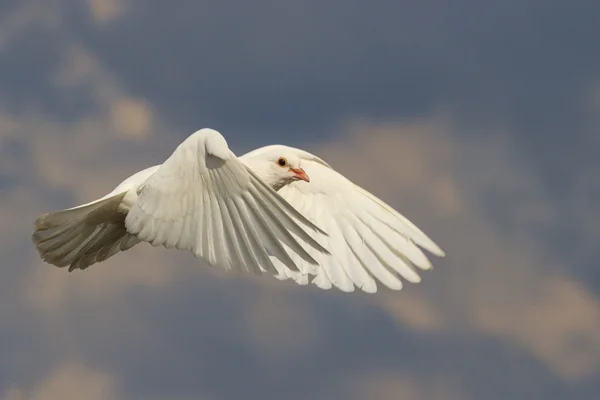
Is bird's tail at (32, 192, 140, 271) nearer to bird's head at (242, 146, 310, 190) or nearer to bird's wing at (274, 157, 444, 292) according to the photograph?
bird's head at (242, 146, 310, 190)

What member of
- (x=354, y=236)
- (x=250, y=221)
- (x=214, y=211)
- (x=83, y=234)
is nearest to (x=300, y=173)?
(x=354, y=236)

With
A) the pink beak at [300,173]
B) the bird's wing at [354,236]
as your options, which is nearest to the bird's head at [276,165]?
the pink beak at [300,173]

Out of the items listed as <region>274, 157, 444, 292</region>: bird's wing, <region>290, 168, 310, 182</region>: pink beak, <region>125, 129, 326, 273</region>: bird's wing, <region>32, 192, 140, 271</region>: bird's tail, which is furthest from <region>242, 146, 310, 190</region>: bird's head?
<region>125, 129, 326, 273</region>: bird's wing

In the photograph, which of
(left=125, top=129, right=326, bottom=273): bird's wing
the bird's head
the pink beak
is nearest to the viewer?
(left=125, top=129, right=326, bottom=273): bird's wing

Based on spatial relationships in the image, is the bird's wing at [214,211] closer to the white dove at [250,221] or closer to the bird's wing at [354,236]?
the white dove at [250,221]

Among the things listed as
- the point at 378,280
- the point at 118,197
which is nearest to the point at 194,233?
the point at 118,197

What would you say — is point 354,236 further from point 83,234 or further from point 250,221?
point 83,234
